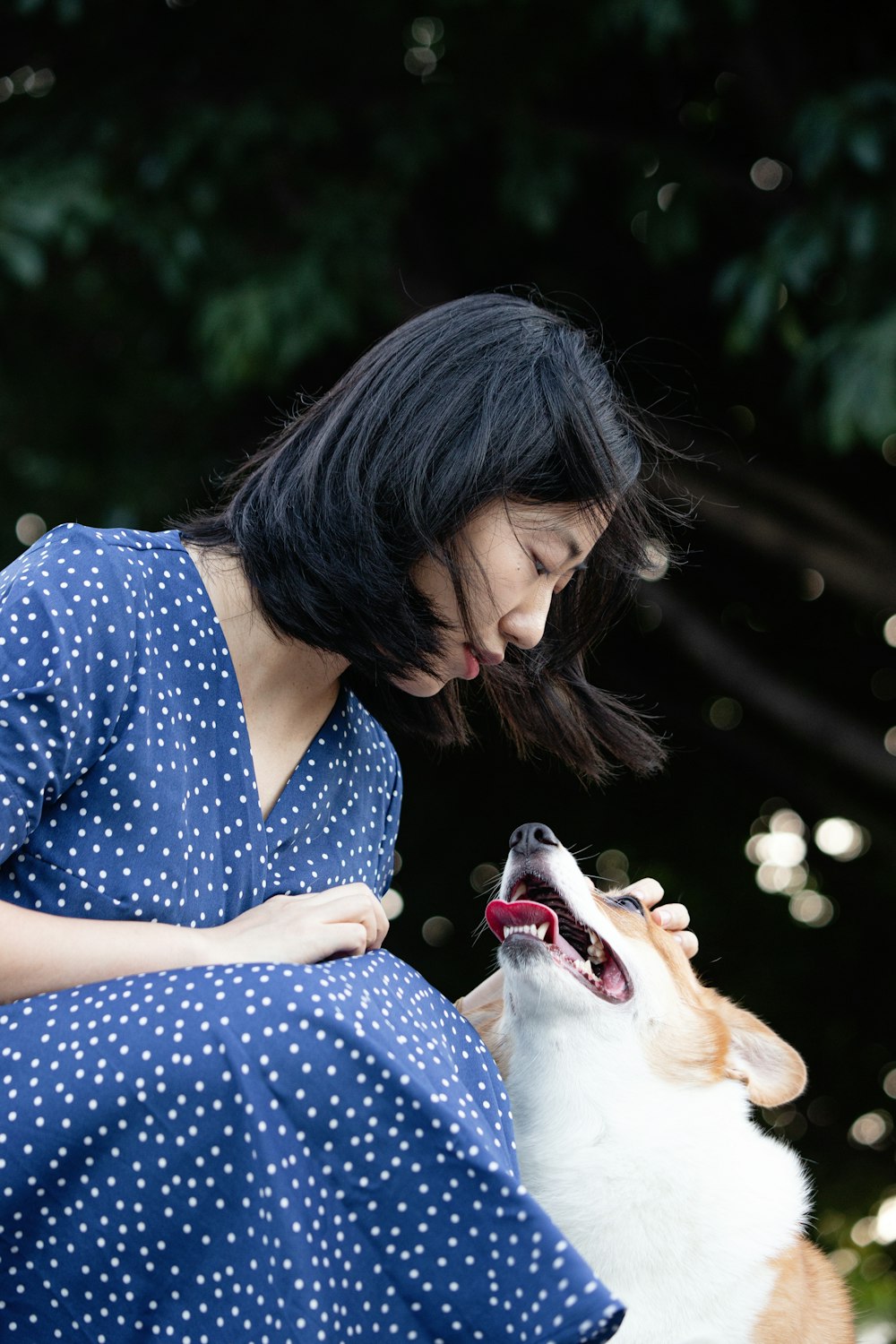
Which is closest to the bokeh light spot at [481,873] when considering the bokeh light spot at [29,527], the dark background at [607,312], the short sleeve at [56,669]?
the dark background at [607,312]

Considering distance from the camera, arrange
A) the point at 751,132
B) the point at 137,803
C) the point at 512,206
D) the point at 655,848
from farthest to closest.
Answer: the point at 655,848 → the point at 751,132 → the point at 512,206 → the point at 137,803

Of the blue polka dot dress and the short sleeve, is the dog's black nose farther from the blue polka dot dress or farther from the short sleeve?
the short sleeve

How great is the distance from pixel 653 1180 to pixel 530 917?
1.55 ft

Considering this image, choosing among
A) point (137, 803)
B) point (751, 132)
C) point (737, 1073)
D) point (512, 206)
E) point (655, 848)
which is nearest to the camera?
point (137, 803)

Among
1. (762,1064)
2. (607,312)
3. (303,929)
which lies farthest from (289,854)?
(607,312)

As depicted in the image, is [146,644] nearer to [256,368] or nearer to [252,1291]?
[252,1291]

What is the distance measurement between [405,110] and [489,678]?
7.68 ft

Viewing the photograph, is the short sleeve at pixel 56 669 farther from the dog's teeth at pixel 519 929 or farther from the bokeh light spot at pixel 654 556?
the bokeh light spot at pixel 654 556

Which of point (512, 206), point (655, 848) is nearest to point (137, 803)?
point (512, 206)

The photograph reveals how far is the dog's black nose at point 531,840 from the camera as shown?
2430 mm

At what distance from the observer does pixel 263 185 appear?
13.8 ft

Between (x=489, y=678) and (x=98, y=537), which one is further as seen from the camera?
(x=489, y=678)

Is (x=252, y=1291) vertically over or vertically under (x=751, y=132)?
under

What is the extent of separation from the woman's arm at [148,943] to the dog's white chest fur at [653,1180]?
705 mm
